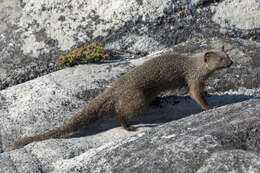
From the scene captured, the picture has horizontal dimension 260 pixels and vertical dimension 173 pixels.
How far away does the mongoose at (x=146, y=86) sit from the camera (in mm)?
5266

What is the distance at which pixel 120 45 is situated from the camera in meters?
7.25

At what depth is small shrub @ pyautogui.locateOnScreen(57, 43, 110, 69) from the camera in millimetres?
6645

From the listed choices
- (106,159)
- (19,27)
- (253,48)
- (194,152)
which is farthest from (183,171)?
(19,27)

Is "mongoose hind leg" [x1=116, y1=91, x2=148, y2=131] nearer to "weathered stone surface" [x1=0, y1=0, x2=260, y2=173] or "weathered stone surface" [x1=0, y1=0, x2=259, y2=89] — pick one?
"weathered stone surface" [x1=0, y1=0, x2=260, y2=173]

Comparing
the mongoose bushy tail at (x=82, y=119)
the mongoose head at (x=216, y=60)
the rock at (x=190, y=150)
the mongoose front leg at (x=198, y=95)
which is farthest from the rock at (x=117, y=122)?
the mongoose head at (x=216, y=60)

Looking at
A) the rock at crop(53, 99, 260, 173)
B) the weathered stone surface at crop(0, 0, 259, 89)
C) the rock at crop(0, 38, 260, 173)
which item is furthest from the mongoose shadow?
the weathered stone surface at crop(0, 0, 259, 89)

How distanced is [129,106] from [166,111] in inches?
27.9

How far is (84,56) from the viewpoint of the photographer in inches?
263

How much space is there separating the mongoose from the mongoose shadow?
0.59ft

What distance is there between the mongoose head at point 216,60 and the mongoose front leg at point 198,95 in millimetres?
324

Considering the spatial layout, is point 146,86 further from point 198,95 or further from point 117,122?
point 198,95

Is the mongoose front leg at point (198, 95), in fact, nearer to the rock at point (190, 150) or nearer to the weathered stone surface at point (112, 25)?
the rock at point (190, 150)

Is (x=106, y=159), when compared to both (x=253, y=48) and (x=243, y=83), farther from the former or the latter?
(x=253, y=48)

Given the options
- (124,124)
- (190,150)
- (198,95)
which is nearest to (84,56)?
(124,124)
